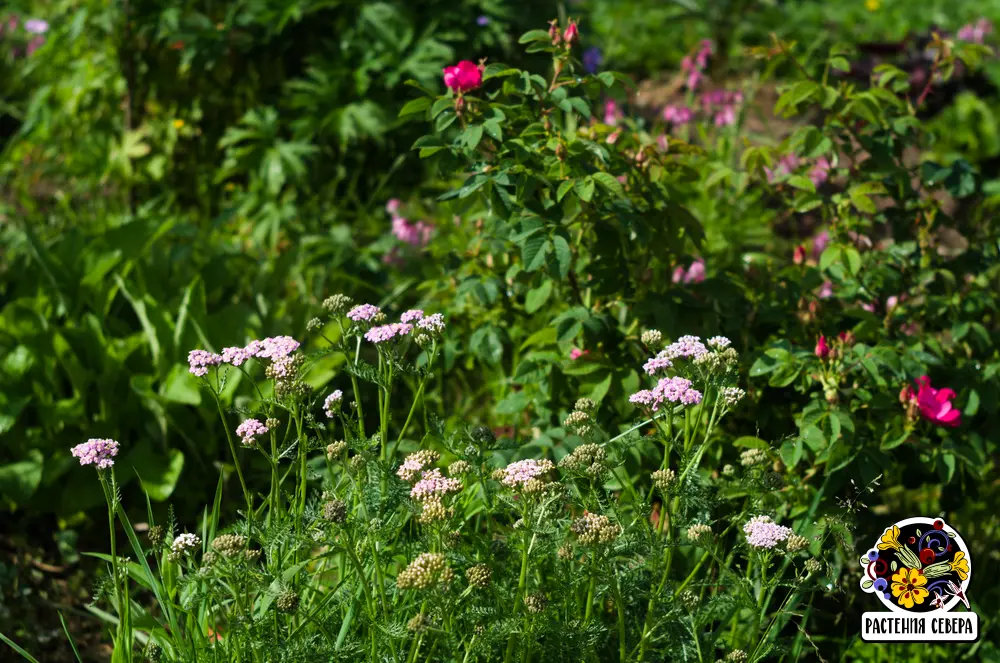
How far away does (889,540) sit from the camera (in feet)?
6.45

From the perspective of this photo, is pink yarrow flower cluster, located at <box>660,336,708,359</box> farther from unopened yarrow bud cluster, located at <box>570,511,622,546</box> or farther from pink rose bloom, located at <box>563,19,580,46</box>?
pink rose bloom, located at <box>563,19,580,46</box>

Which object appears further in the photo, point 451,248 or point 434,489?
point 451,248

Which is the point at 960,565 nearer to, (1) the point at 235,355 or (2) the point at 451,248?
(1) the point at 235,355

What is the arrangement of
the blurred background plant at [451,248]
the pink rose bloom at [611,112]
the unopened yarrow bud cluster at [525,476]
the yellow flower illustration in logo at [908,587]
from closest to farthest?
the unopened yarrow bud cluster at [525,476], the yellow flower illustration in logo at [908,587], the blurred background plant at [451,248], the pink rose bloom at [611,112]

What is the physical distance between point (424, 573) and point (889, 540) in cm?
105

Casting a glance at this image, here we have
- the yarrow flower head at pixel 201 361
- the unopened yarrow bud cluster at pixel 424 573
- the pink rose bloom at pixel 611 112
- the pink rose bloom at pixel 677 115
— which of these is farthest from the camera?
the pink rose bloom at pixel 677 115

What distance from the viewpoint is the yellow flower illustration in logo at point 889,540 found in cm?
196

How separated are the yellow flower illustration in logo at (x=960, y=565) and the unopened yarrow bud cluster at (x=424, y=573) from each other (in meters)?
1.14

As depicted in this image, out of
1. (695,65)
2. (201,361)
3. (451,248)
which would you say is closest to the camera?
(201,361)

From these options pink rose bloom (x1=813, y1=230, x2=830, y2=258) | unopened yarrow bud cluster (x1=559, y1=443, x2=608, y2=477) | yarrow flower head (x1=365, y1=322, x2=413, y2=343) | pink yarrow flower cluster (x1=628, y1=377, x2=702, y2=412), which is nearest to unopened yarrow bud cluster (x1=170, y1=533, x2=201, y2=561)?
yarrow flower head (x1=365, y1=322, x2=413, y2=343)

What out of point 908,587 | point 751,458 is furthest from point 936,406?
point 751,458

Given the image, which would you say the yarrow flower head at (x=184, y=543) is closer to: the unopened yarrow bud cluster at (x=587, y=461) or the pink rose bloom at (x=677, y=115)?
the unopened yarrow bud cluster at (x=587, y=461)

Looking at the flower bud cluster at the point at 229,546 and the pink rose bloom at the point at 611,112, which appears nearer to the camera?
the flower bud cluster at the point at 229,546

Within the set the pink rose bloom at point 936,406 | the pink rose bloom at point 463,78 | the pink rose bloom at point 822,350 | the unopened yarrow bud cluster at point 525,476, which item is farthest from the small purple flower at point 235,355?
the pink rose bloom at point 936,406
